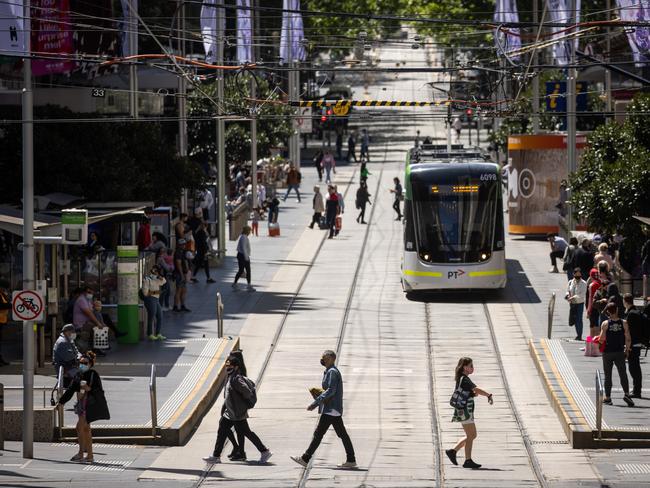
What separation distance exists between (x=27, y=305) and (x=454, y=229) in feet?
50.2

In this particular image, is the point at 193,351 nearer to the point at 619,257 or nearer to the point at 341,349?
the point at 341,349

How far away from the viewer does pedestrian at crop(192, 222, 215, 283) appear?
34.4 metres

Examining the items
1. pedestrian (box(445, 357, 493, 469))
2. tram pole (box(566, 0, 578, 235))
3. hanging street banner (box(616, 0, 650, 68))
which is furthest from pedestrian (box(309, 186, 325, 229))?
pedestrian (box(445, 357, 493, 469))

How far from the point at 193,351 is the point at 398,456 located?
801 cm

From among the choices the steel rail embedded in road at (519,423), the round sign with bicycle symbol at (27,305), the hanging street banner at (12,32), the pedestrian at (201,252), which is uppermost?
the hanging street banner at (12,32)

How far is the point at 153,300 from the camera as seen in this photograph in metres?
27.3

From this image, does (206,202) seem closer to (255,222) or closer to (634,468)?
(255,222)

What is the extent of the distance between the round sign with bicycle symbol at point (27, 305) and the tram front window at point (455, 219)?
14.8 meters

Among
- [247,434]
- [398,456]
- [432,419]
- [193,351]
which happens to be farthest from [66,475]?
[193,351]

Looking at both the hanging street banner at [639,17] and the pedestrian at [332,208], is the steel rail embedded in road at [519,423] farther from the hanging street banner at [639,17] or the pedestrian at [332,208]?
the pedestrian at [332,208]

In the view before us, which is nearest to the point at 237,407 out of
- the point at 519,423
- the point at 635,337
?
the point at 519,423

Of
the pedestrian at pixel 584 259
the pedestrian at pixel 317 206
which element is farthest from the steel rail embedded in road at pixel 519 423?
the pedestrian at pixel 317 206

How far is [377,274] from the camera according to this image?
123 ft

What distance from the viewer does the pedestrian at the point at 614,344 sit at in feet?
68.7
